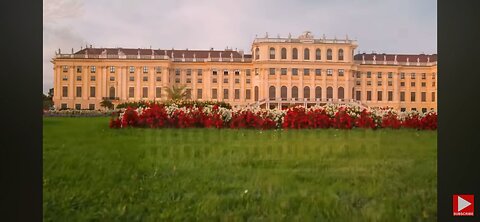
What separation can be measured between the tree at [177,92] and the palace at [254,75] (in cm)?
3

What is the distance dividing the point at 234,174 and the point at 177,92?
1.91 feet

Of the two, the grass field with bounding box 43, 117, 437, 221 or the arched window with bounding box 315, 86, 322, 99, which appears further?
the arched window with bounding box 315, 86, 322, 99

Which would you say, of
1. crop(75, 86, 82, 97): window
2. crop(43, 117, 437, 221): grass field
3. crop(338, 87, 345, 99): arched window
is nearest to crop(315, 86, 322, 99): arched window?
crop(338, 87, 345, 99): arched window

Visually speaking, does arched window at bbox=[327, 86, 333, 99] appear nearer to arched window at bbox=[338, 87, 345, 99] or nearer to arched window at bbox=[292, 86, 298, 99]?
arched window at bbox=[338, 87, 345, 99]

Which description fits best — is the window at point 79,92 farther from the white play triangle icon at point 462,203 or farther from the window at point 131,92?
the white play triangle icon at point 462,203

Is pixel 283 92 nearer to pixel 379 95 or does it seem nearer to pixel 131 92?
pixel 379 95

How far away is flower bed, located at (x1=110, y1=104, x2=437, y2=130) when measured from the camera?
7.41ft

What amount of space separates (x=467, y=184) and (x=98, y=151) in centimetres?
213

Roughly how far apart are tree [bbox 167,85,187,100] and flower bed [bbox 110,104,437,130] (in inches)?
2.1

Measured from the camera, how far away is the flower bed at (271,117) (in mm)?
2260

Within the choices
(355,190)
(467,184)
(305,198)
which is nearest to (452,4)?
(467,184)

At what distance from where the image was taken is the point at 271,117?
233 cm

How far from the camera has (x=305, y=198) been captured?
219 cm

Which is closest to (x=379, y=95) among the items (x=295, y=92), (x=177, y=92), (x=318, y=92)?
(x=318, y=92)
